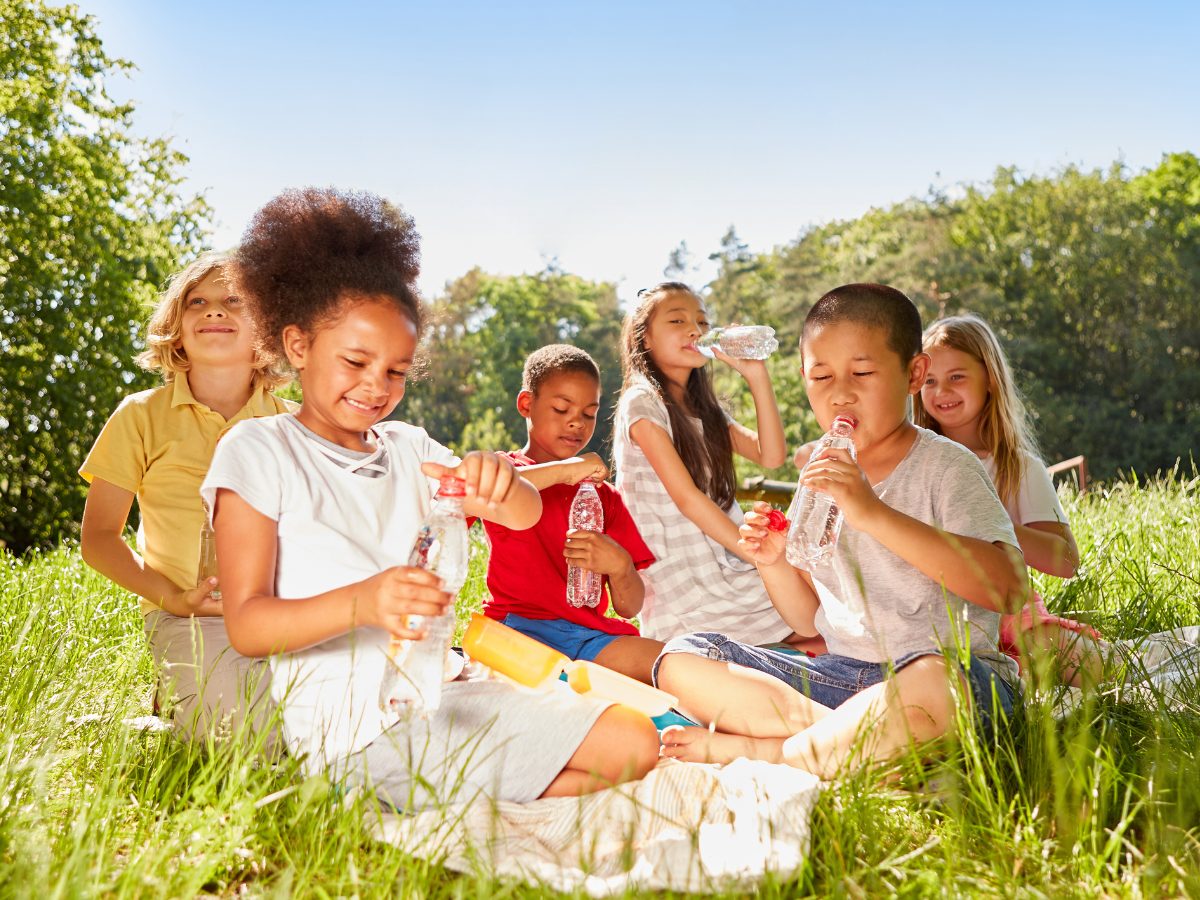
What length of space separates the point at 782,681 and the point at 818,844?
3.39 ft

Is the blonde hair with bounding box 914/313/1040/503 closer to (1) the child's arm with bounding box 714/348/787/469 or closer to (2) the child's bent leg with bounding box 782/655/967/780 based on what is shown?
(1) the child's arm with bounding box 714/348/787/469

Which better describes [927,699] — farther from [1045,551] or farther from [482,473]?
[1045,551]

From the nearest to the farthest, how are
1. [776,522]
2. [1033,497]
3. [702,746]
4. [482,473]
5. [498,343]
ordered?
[482,473] < [702,746] < [776,522] < [1033,497] < [498,343]

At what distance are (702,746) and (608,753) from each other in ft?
1.46

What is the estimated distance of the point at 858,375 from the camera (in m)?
3.19

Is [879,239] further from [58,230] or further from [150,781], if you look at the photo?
[150,781]

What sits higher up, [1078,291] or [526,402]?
[1078,291]

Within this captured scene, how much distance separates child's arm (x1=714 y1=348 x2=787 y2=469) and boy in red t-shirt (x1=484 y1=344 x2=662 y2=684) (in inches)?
32.6

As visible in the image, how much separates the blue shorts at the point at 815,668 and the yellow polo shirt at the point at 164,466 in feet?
5.33

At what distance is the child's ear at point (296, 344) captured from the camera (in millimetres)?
2750

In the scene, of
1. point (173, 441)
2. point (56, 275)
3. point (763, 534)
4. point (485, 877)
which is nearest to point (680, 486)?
point (763, 534)

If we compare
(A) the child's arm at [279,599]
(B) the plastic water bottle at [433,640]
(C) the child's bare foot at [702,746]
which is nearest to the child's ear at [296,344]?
(A) the child's arm at [279,599]

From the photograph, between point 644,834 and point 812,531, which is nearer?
point 644,834

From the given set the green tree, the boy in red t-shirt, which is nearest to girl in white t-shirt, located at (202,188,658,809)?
the boy in red t-shirt
